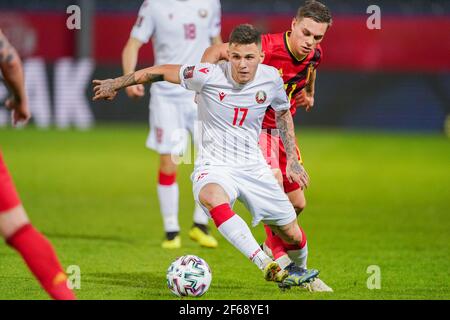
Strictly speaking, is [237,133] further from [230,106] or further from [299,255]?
[299,255]

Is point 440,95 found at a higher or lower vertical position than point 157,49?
lower

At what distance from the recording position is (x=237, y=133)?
6641 millimetres

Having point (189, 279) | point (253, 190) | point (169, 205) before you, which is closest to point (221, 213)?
point (253, 190)

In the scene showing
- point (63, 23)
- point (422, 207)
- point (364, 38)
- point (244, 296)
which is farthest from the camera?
point (63, 23)

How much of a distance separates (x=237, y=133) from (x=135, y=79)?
800 millimetres

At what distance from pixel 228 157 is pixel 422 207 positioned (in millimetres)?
5569

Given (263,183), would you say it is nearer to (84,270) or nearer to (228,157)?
(228,157)

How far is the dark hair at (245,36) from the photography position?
20.6ft

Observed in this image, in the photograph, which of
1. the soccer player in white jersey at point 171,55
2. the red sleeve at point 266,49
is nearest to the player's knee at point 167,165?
the soccer player in white jersey at point 171,55

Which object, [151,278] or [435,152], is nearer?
[151,278]

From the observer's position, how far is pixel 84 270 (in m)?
7.42
